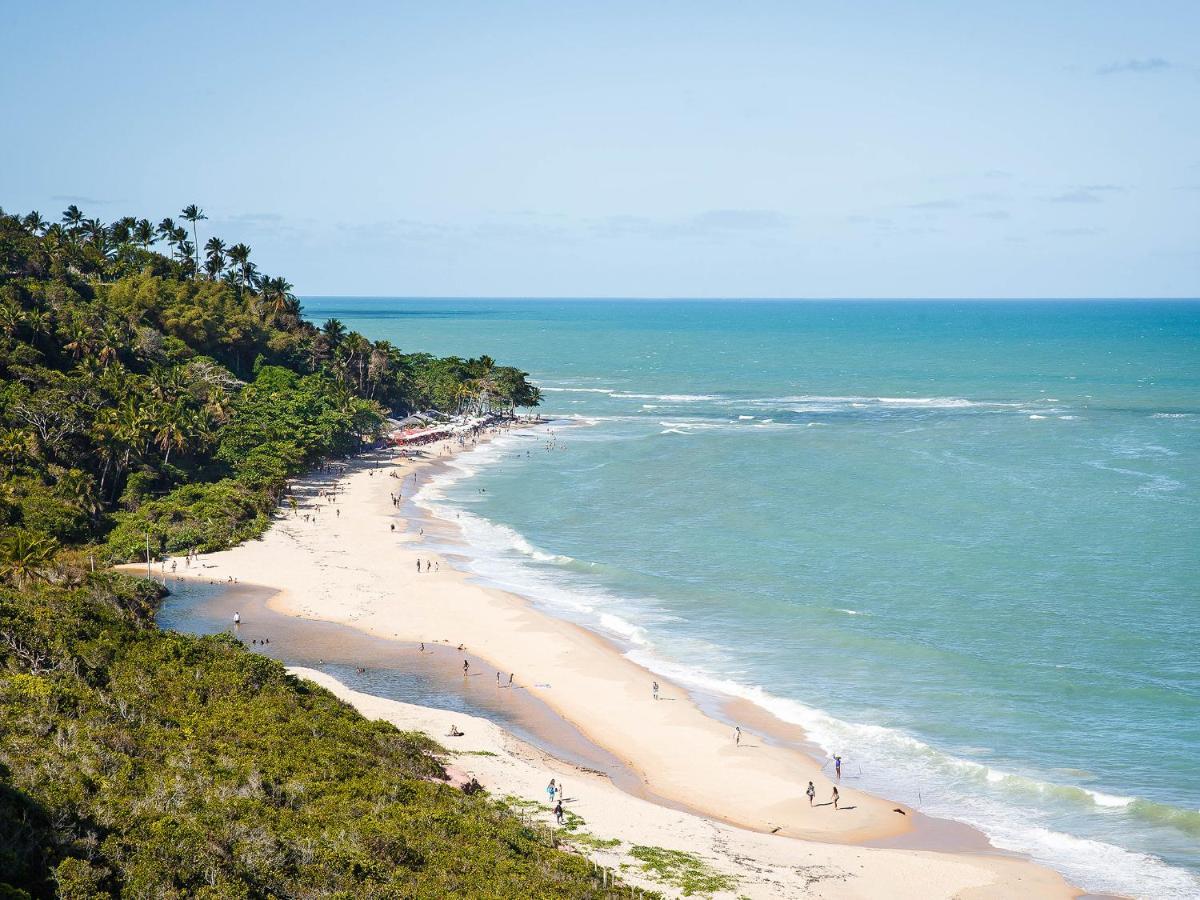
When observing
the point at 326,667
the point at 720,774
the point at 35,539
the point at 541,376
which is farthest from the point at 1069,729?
the point at 541,376

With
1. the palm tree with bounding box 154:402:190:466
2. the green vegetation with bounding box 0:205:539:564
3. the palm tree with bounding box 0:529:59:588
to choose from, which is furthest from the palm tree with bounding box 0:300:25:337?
the palm tree with bounding box 0:529:59:588

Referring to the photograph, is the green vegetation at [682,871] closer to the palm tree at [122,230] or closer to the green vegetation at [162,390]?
the green vegetation at [162,390]

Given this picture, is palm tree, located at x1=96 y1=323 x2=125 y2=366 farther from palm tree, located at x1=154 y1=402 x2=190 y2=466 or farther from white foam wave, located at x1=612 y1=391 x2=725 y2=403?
white foam wave, located at x1=612 y1=391 x2=725 y2=403

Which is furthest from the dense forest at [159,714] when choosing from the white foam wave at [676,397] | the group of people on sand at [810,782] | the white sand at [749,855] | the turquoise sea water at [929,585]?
the white foam wave at [676,397]

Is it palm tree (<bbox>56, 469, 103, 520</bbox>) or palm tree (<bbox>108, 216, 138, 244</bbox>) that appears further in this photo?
palm tree (<bbox>108, 216, 138, 244</bbox>)

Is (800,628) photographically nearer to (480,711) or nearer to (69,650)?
(480,711)

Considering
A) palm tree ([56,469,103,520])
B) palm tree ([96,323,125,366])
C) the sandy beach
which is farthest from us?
palm tree ([96,323,125,366])

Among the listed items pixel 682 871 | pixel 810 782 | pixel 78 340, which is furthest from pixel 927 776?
pixel 78 340
